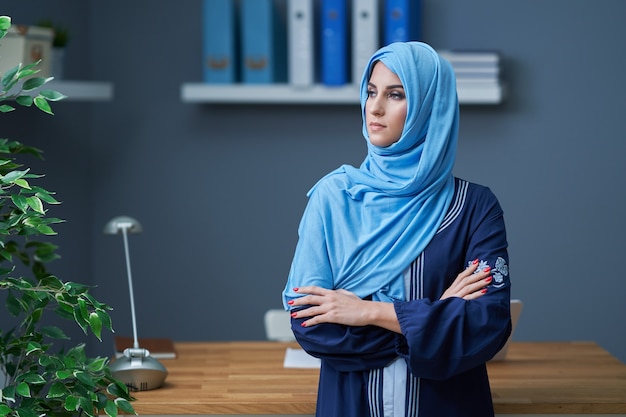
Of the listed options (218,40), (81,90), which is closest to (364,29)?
(218,40)

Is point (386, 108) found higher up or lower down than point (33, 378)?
higher up

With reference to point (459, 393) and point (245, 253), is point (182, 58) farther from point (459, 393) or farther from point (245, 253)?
point (459, 393)

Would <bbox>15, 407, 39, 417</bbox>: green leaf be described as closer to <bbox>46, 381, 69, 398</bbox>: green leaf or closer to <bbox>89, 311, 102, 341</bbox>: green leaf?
<bbox>46, 381, 69, 398</bbox>: green leaf

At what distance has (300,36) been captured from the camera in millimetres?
3918

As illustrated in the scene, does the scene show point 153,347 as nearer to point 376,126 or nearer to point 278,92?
point 376,126

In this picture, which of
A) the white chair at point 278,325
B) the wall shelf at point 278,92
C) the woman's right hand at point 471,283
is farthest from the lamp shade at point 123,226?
the wall shelf at point 278,92

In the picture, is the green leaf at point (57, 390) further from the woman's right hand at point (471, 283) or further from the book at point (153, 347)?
the book at point (153, 347)

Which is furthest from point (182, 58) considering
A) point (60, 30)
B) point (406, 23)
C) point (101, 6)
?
point (406, 23)

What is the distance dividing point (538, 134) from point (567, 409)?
80.0 inches

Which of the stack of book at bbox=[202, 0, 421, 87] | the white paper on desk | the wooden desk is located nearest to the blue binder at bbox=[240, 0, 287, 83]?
the stack of book at bbox=[202, 0, 421, 87]

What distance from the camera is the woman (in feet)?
6.29

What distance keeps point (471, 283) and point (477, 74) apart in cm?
219

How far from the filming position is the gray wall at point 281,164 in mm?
4164

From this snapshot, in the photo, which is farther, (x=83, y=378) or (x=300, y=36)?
(x=300, y=36)
